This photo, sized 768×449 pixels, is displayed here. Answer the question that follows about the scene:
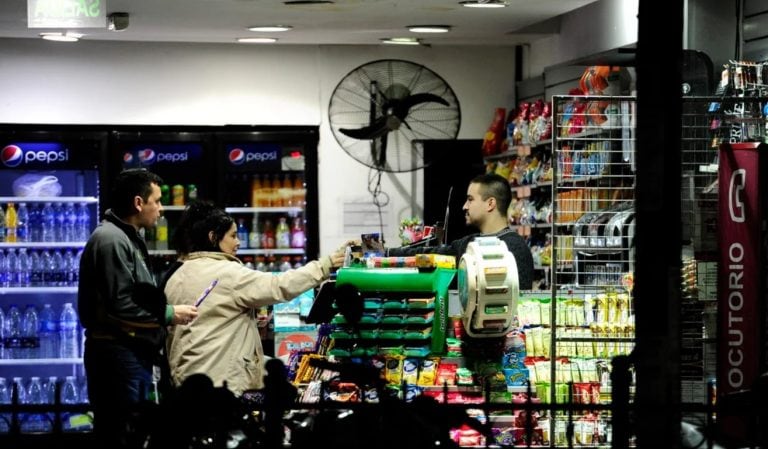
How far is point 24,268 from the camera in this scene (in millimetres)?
9672

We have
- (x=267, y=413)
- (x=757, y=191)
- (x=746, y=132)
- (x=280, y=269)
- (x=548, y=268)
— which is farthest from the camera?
(x=280, y=269)

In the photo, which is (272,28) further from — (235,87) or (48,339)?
(48,339)

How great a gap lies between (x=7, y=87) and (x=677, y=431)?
827cm

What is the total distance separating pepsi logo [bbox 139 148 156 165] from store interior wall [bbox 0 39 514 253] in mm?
259

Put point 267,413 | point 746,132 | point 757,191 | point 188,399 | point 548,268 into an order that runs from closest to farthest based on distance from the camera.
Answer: point 188,399 → point 267,413 → point 757,191 → point 746,132 → point 548,268

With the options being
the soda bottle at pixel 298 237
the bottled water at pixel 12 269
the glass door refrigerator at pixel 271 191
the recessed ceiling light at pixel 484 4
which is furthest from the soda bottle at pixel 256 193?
the recessed ceiling light at pixel 484 4

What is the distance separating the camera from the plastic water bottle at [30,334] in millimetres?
9641

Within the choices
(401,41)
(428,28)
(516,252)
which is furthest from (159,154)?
(516,252)

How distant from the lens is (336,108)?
8.95 metres

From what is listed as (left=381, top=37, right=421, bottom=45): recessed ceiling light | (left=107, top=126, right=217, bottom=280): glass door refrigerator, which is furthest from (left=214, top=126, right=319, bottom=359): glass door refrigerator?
(left=381, top=37, right=421, bottom=45): recessed ceiling light

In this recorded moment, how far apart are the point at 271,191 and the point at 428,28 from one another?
2.03 metres

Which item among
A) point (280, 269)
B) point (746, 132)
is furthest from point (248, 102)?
point (746, 132)

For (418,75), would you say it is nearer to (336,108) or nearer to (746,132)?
(336,108)

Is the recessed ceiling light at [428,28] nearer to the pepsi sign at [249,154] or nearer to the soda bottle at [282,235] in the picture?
the pepsi sign at [249,154]
